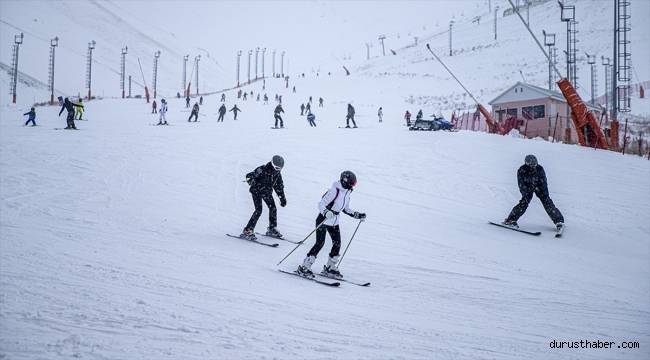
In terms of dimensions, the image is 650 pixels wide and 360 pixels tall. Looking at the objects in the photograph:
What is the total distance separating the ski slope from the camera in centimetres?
381

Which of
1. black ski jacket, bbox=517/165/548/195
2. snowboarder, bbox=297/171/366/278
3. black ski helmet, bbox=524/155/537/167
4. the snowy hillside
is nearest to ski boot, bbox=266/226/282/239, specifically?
the snowy hillside

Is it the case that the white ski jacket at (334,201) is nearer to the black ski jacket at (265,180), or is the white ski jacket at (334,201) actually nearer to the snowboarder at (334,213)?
the snowboarder at (334,213)

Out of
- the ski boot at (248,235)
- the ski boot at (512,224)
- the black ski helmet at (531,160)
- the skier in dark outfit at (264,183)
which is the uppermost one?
the black ski helmet at (531,160)

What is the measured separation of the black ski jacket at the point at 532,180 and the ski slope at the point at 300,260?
98cm

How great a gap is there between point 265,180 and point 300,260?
150 cm

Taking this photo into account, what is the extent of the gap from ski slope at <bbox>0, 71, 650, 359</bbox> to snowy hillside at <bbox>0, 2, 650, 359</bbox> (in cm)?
3

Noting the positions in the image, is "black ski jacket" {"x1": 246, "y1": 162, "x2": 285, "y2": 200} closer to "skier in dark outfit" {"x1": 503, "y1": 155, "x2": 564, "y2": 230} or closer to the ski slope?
the ski slope

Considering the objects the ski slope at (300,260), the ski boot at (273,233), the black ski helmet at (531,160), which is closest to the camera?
the ski slope at (300,260)

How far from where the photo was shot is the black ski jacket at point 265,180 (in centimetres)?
721

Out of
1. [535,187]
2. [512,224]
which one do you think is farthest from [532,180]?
[512,224]

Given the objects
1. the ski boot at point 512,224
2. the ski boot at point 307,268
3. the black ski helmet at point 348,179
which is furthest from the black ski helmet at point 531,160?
the ski boot at point 307,268

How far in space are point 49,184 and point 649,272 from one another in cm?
1308

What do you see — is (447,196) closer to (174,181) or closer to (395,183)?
(395,183)

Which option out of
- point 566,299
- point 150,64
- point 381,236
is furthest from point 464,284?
point 150,64
